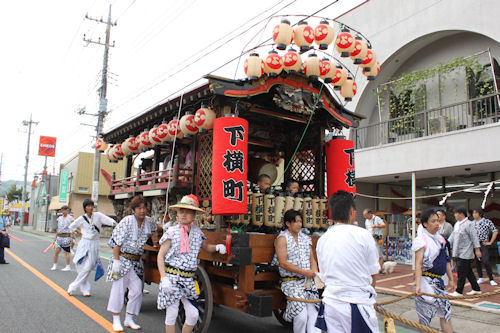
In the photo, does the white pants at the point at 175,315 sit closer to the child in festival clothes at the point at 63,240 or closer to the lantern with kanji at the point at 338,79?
the lantern with kanji at the point at 338,79

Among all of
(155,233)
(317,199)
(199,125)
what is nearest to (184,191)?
(155,233)

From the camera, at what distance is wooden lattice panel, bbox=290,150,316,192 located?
7380 millimetres

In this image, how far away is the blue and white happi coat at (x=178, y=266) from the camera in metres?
4.53

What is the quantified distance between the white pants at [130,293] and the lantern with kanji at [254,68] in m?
3.45

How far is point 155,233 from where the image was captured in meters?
6.09

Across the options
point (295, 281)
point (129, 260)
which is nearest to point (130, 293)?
point (129, 260)

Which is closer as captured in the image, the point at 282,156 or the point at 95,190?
the point at 282,156

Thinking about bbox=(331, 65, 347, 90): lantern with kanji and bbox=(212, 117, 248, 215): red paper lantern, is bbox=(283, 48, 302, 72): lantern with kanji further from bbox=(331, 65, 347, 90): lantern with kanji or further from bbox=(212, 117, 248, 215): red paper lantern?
bbox=(212, 117, 248, 215): red paper lantern

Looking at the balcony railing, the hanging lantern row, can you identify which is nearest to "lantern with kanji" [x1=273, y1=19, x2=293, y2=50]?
the hanging lantern row

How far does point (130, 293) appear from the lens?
5.72 m

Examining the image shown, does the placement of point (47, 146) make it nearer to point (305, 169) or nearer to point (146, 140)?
point (146, 140)

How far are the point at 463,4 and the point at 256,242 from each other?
11.6 meters

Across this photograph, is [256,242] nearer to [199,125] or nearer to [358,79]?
[199,125]

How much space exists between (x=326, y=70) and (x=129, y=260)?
4.20 metres
